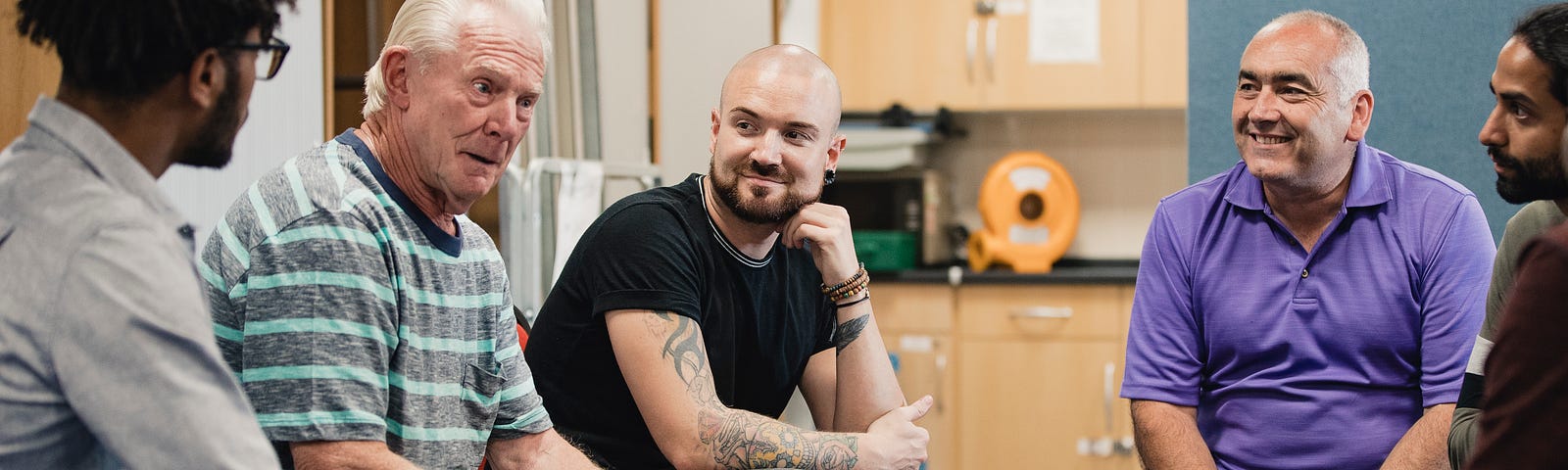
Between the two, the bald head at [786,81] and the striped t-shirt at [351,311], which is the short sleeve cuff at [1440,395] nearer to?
the bald head at [786,81]

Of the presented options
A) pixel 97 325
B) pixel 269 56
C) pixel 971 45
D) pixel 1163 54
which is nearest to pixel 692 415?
pixel 269 56

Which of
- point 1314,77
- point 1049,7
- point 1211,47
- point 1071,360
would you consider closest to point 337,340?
point 1314,77

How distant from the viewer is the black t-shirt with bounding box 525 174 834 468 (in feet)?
5.11

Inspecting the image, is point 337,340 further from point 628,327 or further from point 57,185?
point 628,327

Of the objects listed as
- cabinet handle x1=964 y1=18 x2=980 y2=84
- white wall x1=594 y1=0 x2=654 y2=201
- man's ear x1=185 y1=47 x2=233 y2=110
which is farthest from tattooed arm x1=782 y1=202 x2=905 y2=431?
cabinet handle x1=964 y1=18 x2=980 y2=84

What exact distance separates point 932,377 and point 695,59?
4.19 feet

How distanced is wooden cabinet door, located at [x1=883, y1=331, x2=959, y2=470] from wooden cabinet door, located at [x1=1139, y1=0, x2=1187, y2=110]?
3.49ft

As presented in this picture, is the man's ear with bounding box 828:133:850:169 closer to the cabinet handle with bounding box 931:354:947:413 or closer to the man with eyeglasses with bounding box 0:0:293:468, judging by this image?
the man with eyeglasses with bounding box 0:0:293:468

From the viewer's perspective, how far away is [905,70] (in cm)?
419

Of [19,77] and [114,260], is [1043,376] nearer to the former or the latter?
[19,77]

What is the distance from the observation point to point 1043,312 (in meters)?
3.86

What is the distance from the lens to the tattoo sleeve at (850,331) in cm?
176

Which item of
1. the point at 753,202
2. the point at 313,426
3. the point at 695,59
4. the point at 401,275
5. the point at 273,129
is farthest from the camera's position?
the point at 695,59

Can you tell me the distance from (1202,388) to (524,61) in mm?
1152
